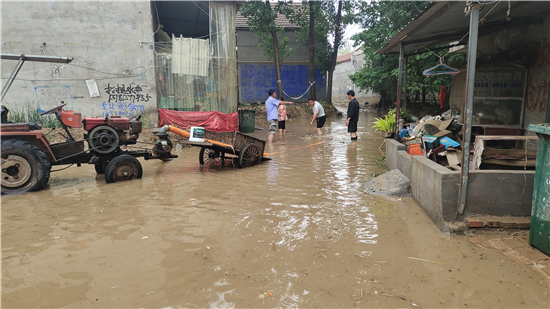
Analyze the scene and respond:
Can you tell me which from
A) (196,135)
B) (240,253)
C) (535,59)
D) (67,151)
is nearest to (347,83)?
(535,59)

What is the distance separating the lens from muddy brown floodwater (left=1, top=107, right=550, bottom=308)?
2990mm

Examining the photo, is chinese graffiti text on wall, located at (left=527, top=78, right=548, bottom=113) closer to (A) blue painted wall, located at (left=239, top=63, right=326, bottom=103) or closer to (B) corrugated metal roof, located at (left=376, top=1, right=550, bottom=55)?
(B) corrugated metal roof, located at (left=376, top=1, right=550, bottom=55)

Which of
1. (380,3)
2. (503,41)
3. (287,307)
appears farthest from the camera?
(380,3)

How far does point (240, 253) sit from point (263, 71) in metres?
23.9

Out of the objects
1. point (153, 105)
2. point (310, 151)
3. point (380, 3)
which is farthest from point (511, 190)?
point (380, 3)

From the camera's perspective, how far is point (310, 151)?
10344 millimetres

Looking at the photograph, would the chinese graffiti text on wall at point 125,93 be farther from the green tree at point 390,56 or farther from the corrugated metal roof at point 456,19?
the corrugated metal roof at point 456,19

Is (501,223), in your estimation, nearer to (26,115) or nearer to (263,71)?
(26,115)

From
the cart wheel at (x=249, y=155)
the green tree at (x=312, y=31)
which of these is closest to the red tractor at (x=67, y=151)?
the cart wheel at (x=249, y=155)

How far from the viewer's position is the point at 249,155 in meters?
8.30

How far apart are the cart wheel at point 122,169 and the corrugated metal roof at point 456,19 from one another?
601 cm

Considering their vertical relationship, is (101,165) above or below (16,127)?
below

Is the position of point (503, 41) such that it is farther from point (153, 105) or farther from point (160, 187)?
point (153, 105)

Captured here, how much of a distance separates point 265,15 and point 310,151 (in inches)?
545
